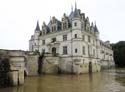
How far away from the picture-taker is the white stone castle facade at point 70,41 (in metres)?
39.4

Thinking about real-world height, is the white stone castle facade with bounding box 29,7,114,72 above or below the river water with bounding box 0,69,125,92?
Result: above

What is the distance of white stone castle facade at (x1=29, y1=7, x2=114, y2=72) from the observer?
39375mm

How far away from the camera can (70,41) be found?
4053 cm

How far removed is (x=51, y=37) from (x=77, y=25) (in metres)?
8.09

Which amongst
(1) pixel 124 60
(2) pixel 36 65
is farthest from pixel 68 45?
(1) pixel 124 60

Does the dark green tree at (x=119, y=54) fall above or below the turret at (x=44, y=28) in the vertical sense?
below

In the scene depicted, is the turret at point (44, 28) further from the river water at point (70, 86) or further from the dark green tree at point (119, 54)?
the dark green tree at point (119, 54)

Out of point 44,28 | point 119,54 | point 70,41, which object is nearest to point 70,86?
point 70,41

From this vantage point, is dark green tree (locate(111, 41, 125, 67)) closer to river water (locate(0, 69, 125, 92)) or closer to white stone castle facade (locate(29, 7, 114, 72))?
white stone castle facade (locate(29, 7, 114, 72))

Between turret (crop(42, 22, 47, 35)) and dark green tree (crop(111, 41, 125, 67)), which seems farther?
dark green tree (crop(111, 41, 125, 67))

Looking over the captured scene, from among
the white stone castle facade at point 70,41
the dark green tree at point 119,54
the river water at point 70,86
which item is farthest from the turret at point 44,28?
the dark green tree at point 119,54

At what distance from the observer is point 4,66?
17469mm

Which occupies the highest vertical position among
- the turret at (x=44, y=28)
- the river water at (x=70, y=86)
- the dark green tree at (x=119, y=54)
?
the turret at (x=44, y=28)

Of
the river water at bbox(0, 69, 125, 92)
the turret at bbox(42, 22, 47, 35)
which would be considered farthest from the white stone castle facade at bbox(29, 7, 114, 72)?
the river water at bbox(0, 69, 125, 92)
